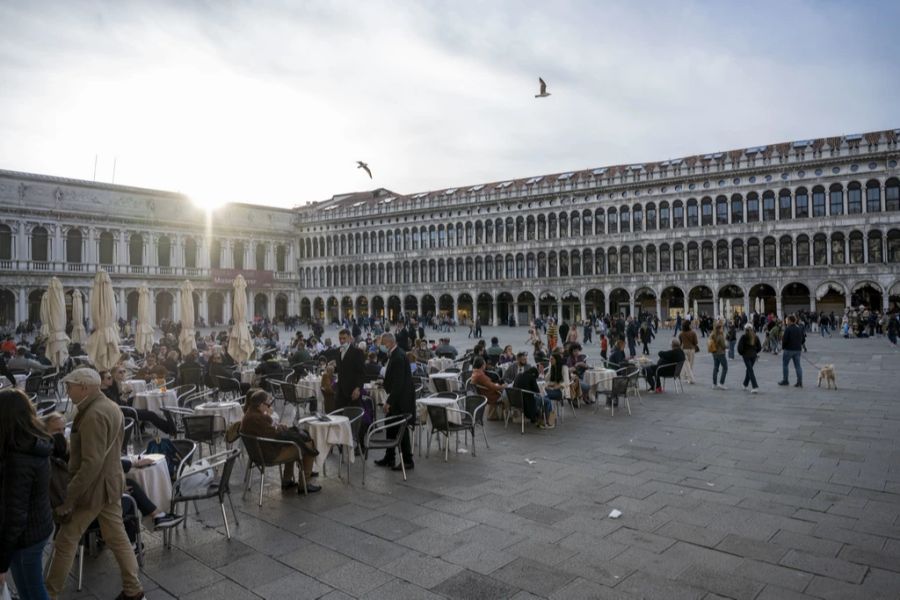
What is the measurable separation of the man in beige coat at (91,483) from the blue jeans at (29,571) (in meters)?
0.25

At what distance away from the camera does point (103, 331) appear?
484 inches

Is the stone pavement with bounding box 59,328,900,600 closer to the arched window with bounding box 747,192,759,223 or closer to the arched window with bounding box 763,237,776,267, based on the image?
the arched window with bounding box 763,237,776,267

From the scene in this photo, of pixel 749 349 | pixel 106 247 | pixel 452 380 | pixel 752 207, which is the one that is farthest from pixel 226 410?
pixel 106 247

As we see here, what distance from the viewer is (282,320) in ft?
191

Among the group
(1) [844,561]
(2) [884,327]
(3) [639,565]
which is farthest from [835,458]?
(2) [884,327]

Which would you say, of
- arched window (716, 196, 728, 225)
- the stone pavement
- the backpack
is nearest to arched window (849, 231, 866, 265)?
arched window (716, 196, 728, 225)

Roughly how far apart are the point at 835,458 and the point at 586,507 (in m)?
3.72

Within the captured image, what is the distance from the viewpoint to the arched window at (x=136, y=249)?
168ft

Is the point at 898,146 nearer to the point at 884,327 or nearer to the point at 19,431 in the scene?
the point at 884,327

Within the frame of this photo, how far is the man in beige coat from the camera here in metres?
3.75

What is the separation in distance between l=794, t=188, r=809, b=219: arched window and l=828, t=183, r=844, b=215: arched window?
142 cm

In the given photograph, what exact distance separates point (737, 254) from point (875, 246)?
830 centimetres

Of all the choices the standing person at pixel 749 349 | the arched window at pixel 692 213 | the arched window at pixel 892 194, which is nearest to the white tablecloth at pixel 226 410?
the standing person at pixel 749 349

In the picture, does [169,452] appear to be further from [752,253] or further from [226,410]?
[752,253]
